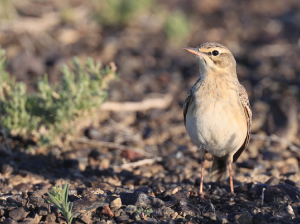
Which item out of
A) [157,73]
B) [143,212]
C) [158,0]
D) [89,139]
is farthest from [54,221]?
[158,0]

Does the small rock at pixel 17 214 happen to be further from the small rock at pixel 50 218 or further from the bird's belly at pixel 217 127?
the bird's belly at pixel 217 127

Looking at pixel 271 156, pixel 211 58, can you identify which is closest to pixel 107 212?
pixel 211 58

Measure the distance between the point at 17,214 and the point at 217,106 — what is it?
2851 mm

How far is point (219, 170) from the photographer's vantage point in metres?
6.36

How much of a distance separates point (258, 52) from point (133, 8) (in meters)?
3.80

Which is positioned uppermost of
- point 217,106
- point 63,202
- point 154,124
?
point 217,106

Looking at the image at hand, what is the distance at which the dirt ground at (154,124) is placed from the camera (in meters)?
4.76

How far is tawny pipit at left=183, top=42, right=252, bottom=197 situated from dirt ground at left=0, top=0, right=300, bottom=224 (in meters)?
0.76

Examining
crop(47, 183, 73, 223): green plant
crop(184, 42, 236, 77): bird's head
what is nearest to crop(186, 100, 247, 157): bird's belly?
crop(184, 42, 236, 77): bird's head

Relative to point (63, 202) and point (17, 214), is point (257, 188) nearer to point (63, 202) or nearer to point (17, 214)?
point (63, 202)

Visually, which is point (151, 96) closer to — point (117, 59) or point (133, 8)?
point (117, 59)

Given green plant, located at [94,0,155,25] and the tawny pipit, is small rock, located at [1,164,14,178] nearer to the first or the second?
the tawny pipit

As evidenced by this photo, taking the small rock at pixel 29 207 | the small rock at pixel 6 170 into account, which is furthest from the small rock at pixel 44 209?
the small rock at pixel 6 170

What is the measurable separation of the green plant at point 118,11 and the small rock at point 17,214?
8068 millimetres
